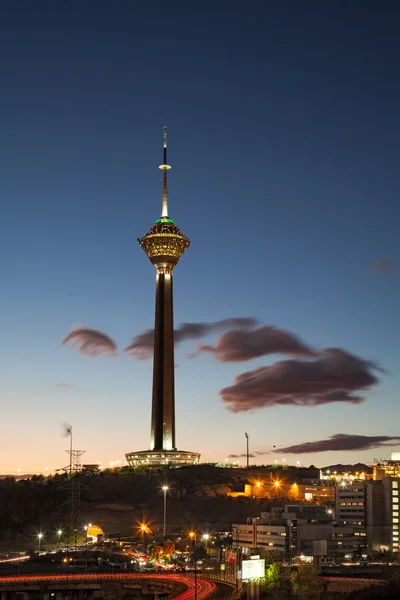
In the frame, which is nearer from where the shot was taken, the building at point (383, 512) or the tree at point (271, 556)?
the tree at point (271, 556)

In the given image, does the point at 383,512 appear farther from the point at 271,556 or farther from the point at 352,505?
the point at 271,556

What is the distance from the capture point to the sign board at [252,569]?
324 feet

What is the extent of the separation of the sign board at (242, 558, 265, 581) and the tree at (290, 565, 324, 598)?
13.0 metres

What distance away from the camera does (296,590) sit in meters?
111

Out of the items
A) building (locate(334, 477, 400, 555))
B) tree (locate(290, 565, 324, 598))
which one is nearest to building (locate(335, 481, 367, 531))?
building (locate(334, 477, 400, 555))

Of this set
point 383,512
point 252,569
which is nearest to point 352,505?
point 383,512

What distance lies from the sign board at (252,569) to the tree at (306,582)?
13.0 metres

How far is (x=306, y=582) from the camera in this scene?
113m

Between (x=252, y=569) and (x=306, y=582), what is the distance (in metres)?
16.3

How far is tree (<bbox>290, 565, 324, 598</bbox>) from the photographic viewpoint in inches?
4375

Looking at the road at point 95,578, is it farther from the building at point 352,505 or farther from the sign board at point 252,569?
the building at point 352,505

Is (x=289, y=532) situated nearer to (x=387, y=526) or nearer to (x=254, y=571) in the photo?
(x=387, y=526)

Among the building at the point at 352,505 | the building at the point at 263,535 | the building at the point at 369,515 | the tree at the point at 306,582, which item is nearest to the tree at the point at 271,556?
the building at the point at 263,535

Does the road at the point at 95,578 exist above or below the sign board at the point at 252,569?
below
